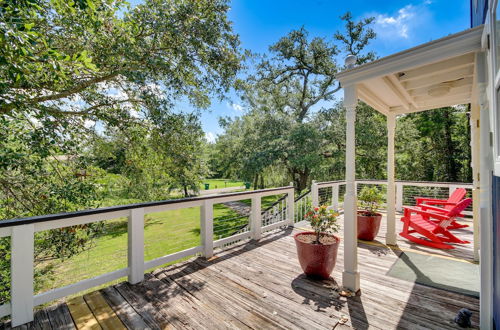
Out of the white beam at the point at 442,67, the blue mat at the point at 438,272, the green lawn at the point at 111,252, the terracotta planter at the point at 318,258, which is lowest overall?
the green lawn at the point at 111,252

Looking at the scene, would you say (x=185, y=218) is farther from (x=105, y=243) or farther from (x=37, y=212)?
(x=37, y=212)

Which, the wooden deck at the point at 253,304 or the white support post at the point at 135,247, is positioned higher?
the white support post at the point at 135,247

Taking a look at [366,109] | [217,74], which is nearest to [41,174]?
[217,74]

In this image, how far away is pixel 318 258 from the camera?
294 centimetres

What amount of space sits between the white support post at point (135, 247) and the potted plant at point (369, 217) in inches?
148

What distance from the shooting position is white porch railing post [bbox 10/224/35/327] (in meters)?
2.16

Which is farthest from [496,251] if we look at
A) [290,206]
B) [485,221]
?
[290,206]

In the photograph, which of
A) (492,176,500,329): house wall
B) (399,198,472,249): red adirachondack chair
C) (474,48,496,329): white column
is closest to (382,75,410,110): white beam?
(474,48,496,329): white column

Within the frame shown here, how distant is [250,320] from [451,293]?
2.34m

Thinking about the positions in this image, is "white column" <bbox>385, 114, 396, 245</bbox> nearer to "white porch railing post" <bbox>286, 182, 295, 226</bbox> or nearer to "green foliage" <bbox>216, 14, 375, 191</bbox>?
"white porch railing post" <bbox>286, 182, 295, 226</bbox>

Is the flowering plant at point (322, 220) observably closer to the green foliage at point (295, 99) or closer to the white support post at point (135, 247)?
the white support post at point (135, 247)

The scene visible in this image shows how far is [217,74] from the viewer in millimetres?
4879

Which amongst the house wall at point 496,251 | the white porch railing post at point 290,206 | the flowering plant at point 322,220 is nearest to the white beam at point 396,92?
the house wall at point 496,251

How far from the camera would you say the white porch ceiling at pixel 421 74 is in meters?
2.22
